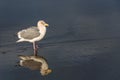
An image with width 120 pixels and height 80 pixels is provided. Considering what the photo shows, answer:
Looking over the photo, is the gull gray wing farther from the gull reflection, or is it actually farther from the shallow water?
the gull reflection

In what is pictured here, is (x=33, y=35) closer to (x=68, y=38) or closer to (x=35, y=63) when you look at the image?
(x=35, y=63)

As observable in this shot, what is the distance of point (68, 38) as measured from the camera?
1484 cm

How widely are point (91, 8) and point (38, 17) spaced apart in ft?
7.86

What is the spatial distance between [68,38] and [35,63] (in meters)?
2.03

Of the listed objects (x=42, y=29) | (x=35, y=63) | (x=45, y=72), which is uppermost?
(x=42, y=29)

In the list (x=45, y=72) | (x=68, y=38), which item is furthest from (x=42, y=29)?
(x=45, y=72)

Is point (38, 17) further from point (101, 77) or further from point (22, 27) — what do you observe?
point (101, 77)

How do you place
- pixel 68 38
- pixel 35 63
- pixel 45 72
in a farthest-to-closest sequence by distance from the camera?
pixel 68 38 < pixel 35 63 < pixel 45 72

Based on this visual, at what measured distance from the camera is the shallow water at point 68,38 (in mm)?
12609

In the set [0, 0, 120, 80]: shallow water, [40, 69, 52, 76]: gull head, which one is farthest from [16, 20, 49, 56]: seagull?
[40, 69, 52, 76]: gull head

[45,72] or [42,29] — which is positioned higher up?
[42,29]

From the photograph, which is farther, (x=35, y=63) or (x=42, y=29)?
(x=42, y=29)

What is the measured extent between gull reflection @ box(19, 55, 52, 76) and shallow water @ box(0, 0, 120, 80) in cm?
17

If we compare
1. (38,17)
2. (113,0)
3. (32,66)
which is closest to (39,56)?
(32,66)
